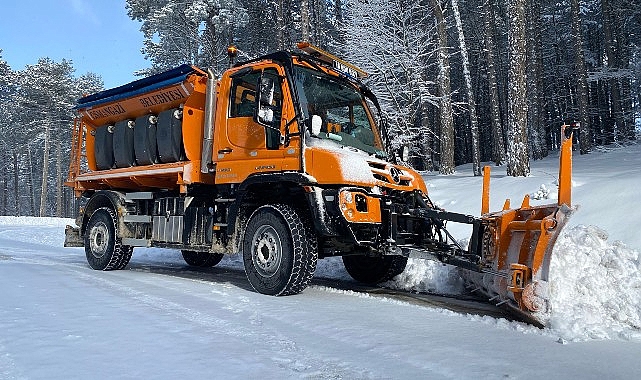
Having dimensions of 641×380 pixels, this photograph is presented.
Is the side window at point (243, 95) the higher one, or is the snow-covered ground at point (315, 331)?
the side window at point (243, 95)

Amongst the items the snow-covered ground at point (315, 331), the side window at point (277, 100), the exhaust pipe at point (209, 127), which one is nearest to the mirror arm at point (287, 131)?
the side window at point (277, 100)

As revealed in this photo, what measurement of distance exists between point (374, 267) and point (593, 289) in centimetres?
312

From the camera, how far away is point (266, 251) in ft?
18.9

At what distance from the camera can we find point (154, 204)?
782 cm

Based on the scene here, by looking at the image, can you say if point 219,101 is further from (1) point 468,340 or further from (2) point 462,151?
(2) point 462,151

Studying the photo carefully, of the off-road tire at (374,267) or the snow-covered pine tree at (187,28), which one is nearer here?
the off-road tire at (374,267)

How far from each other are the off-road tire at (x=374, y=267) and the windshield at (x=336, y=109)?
1.55 metres

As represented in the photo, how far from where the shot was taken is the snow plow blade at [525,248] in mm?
4074

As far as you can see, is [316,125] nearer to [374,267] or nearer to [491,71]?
[374,267]

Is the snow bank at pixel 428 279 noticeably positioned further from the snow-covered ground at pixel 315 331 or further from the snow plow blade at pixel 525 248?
the snow plow blade at pixel 525 248

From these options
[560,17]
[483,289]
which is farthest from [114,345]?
[560,17]

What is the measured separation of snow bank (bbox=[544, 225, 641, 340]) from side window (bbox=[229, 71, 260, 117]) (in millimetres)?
3940

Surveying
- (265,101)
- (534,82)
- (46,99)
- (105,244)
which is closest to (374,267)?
(265,101)

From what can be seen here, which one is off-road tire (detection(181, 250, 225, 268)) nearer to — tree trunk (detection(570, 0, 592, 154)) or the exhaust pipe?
the exhaust pipe
